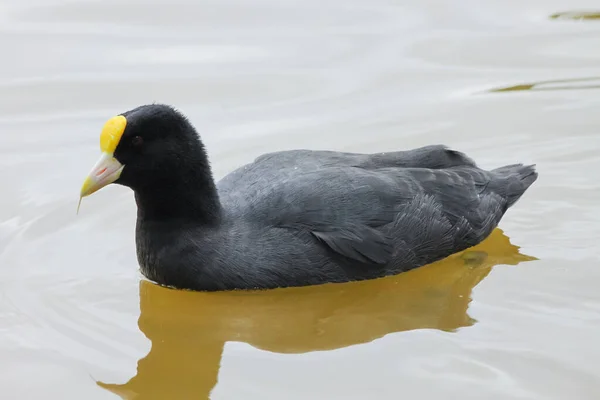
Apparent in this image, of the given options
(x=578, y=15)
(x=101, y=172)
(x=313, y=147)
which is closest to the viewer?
(x=101, y=172)

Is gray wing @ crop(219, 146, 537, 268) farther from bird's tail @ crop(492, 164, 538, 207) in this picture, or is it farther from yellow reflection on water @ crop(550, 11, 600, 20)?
yellow reflection on water @ crop(550, 11, 600, 20)

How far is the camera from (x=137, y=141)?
684cm

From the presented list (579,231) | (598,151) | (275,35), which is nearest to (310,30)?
(275,35)

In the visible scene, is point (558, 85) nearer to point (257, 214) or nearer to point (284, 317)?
point (257, 214)

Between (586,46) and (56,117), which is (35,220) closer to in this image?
(56,117)

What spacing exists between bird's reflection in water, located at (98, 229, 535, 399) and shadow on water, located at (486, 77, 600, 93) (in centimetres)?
292

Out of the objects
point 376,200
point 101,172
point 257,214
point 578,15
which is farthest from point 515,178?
point 578,15

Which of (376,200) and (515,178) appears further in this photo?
(515,178)

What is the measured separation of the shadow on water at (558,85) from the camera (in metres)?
10.1

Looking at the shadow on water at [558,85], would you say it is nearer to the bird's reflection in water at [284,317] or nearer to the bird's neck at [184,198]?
the bird's reflection in water at [284,317]

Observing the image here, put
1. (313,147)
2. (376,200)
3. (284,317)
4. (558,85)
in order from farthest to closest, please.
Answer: (558,85) → (313,147) → (376,200) → (284,317)

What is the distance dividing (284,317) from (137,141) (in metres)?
1.36

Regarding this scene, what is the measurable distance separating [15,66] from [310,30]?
2838 millimetres

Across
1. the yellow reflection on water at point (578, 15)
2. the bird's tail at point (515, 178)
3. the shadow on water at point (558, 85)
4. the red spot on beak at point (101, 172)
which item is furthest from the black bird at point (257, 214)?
the yellow reflection on water at point (578, 15)
